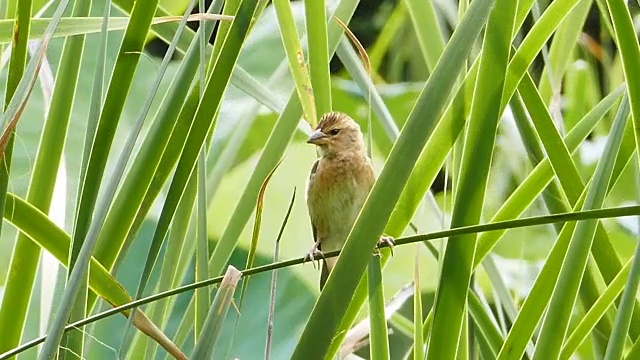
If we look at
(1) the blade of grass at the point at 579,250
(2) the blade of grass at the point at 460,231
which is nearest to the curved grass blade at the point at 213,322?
(2) the blade of grass at the point at 460,231

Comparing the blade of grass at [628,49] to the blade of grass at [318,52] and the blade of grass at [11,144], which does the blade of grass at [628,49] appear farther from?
the blade of grass at [11,144]

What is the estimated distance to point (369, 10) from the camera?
58.6 inches

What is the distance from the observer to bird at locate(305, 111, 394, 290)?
3.44ft

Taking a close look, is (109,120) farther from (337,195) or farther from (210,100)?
(337,195)

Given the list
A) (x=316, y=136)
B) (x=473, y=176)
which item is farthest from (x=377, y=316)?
(x=316, y=136)

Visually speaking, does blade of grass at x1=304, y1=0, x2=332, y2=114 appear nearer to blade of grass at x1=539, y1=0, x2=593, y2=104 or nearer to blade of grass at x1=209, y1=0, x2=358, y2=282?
blade of grass at x1=209, y1=0, x2=358, y2=282

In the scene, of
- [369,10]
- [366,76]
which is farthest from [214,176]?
[369,10]

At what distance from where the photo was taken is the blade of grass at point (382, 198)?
1.35ft

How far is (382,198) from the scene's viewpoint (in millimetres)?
430

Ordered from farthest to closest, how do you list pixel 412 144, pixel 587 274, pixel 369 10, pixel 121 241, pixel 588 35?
pixel 369 10 < pixel 588 35 < pixel 587 274 < pixel 121 241 < pixel 412 144

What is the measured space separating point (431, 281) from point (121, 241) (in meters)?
0.98

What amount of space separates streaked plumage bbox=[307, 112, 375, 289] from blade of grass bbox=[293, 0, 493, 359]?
57 centimetres

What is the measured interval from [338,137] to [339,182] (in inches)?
2.4

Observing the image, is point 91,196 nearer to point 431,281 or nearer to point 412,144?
point 412,144
